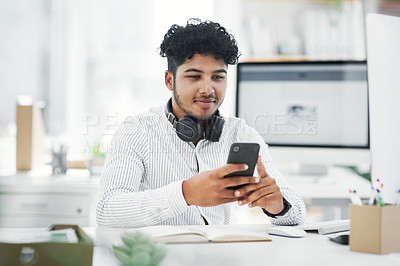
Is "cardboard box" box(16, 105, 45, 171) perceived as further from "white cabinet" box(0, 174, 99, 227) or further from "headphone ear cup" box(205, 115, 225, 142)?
"headphone ear cup" box(205, 115, 225, 142)

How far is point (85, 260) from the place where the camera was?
70 cm

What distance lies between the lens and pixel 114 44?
314 centimetres

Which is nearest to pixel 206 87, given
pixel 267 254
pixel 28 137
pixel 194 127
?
pixel 194 127

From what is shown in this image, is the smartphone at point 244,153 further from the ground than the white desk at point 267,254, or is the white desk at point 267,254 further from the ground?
the smartphone at point 244,153

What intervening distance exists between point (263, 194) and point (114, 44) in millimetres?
2265

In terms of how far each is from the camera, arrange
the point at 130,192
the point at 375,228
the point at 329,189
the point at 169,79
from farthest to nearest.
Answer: the point at 329,189 < the point at 169,79 < the point at 130,192 < the point at 375,228

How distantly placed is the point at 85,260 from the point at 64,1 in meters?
2.67

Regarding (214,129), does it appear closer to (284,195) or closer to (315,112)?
(284,195)

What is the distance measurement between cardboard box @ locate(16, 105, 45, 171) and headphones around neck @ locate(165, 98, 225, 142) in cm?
99

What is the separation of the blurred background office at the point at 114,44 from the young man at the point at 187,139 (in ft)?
4.73

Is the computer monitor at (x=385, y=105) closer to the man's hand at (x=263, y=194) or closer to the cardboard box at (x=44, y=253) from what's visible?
the man's hand at (x=263, y=194)

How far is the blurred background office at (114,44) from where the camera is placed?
9.59 feet

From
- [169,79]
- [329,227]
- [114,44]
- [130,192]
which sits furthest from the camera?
[114,44]

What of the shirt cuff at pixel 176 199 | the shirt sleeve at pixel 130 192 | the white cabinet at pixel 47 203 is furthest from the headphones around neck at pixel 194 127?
the white cabinet at pixel 47 203
